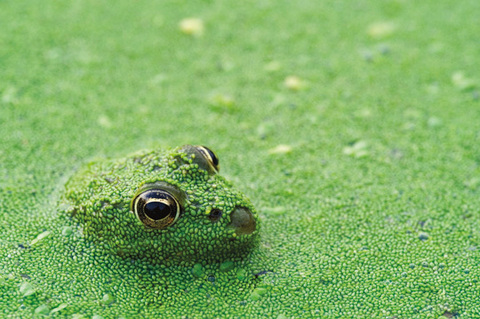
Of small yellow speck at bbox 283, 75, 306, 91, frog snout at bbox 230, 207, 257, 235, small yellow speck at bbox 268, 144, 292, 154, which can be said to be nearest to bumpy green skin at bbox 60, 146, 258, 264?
frog snout at bbox 230, 207, 257, 235

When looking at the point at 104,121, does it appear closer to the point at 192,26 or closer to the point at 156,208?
the point at 192,26

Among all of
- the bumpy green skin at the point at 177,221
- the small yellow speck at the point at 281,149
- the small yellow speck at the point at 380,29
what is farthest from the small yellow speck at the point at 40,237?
the small yellow speck at the point at 380,29

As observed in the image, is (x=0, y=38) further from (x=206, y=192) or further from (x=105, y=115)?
(x=206, y=192)

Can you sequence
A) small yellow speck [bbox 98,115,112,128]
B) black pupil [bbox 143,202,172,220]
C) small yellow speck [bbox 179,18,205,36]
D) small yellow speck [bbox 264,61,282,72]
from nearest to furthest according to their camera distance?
black pupil [bbox 143,202,172,220] < small yellow speck [bbox 98,115,112,128] < small yellow speck [bbox 264,61,282,72] < small yellow speck [bbox 179,18,205,36]

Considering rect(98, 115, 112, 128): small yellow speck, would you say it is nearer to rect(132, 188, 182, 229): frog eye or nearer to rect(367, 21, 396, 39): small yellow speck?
rect(132, 188, 182, 229): frog eye

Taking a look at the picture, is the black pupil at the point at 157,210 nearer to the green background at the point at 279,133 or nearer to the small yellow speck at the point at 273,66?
the green background at the point at 279,133

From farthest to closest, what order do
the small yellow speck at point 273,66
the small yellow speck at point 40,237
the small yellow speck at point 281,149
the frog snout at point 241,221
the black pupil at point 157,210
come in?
1. the small yellow speck at point 273,66
2. the small yellow speck at point 281,149
3. the small yellow speck at point 40,237
4. the frog snout at point 241,221
5. the black pupil at point 157,210

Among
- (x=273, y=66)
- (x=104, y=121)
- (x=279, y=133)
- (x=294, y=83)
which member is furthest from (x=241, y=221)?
(x=273, y=66)
